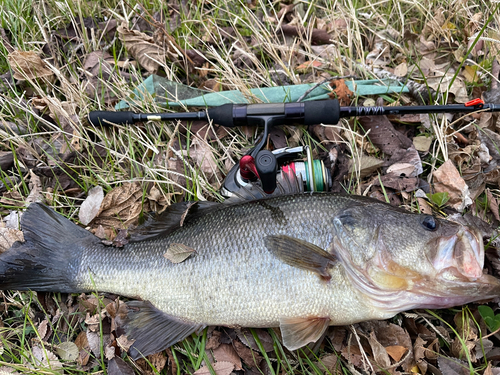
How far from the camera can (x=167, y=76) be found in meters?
3.65

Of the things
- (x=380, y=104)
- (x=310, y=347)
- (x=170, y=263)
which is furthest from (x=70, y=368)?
(x=380, y=104)

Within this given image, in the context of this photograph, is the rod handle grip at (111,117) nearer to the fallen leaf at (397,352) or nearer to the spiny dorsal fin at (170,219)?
the spiny dorsal fin at (170,219)

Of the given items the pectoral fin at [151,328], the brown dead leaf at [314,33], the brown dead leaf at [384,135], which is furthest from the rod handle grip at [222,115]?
the pectoral fin at [151,328]

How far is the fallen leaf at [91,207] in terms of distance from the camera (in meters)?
3.15

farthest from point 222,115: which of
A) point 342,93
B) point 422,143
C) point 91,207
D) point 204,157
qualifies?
point 422,143

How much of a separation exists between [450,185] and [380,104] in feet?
3.18

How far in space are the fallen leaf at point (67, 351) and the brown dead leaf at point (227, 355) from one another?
1.07 m

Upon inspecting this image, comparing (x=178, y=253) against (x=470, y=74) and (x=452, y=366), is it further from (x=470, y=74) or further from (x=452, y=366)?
(x=470, y=74)

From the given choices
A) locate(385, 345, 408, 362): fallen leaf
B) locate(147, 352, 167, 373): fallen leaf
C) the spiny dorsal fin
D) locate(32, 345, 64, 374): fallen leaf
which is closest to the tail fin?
the spiny dorsal fin

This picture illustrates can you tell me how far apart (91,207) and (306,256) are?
1988 millimetres

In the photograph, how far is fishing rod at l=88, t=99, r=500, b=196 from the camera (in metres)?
2.78

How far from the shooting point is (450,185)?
2.95 metres

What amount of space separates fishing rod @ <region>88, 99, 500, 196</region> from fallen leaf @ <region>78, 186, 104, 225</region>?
28.5 inches

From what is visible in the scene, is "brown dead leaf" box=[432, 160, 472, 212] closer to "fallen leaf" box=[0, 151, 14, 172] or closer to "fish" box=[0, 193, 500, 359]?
"fish" box=[0, 193, 500, 359]
